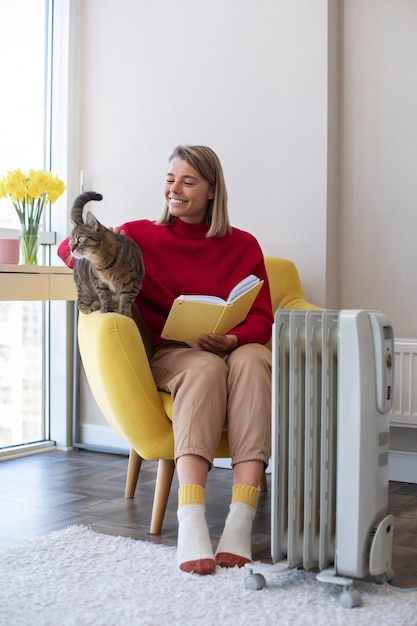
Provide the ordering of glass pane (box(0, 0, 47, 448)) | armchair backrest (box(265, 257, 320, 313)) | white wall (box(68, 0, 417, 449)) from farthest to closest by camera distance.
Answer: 1. glass pane (box(0, 0, 47, 448))
2. white wall (box(68, 0, 417, 449))
3. armchair backrest (box(265, 257, 320, 313))

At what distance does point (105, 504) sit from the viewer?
8.23 ft

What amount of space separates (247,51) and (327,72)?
355mm

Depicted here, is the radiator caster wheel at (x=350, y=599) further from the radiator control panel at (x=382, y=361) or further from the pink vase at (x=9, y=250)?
the pink vase at (x=9, y=250)

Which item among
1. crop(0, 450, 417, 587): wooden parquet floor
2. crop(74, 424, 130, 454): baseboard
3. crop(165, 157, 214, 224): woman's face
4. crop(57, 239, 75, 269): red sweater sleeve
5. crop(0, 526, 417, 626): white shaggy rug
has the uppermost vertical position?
crop(165, 157, 214, 224): woman's face

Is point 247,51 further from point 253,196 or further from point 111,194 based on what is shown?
point 111,194

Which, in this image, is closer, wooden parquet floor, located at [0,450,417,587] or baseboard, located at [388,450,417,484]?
wooden parquet floor, located at [0,450,417,587]

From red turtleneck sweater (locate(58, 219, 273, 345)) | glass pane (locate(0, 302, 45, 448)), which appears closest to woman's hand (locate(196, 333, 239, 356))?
red turtleneck sweater (locate(58, 219, 273, 345))

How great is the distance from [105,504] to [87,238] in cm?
87

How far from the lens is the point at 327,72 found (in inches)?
115

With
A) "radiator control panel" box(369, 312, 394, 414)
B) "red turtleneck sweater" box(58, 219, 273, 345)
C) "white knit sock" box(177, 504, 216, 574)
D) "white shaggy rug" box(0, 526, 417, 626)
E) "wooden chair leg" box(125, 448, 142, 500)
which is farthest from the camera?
"wooden chair leg" box(125, 448, 142, 500)

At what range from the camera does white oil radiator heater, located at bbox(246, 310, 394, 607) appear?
163 cm

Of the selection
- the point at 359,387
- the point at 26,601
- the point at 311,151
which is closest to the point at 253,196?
the point at 311,151

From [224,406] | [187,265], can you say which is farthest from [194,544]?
[187,265]

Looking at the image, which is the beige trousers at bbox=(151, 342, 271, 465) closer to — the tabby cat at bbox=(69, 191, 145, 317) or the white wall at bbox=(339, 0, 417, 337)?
the tabby cat at bbox=(69, 191, 145, 317)
